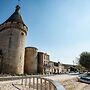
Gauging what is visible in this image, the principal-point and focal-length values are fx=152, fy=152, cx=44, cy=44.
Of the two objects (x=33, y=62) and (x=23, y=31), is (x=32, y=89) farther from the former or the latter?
(x=33, y=62)

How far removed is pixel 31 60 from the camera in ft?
158

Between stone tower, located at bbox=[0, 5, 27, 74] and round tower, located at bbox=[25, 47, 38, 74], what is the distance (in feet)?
20.3

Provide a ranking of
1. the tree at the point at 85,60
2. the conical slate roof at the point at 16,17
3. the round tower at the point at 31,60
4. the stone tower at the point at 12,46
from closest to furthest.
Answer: the stone tower at the point at 12,46
the conical slate roof at the point at 16,17
the round tower at the point at 31,60
the tree at the point at 85,60

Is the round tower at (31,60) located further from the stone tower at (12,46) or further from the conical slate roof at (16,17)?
the conical slate roof at (16,17)

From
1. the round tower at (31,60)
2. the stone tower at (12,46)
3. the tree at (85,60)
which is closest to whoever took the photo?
the stone tower at (12,46)

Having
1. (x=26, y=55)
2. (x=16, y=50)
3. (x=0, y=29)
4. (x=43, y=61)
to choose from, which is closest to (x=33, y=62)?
(x=26, y=55)

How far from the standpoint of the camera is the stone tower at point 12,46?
3862 centimetres

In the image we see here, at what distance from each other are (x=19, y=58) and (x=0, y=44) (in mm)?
7230

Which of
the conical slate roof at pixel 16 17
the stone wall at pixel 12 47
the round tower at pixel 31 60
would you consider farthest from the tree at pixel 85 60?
the conical slate roof at pixel 16 17

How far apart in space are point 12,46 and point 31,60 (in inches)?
407

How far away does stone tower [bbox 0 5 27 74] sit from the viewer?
38625 mm

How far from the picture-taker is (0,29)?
44.7 meters

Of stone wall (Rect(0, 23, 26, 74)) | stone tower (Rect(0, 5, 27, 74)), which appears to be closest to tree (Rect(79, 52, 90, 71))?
stone tower (Rect(0, 5, 27, 74))

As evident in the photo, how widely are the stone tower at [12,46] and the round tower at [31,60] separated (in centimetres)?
619
